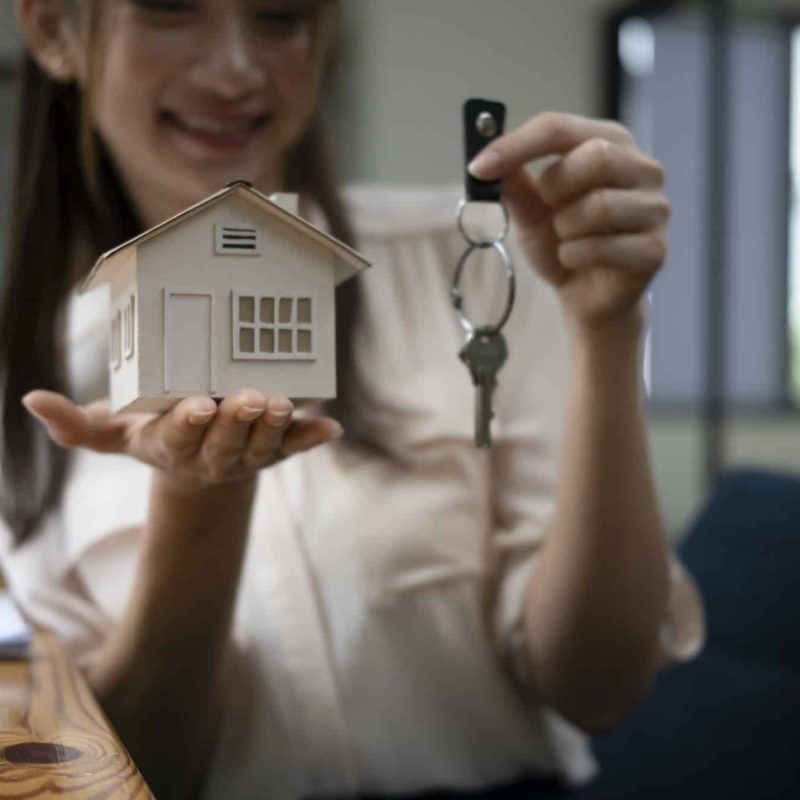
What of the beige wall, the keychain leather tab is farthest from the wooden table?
the beige wall

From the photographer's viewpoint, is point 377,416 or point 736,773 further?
point 736,773

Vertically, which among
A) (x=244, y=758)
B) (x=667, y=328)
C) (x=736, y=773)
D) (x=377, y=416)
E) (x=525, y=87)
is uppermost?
(x=525, y=87)

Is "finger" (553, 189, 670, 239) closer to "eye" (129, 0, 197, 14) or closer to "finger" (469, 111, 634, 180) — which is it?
"finger" (469, 111, 634, 180)

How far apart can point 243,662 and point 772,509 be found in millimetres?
641

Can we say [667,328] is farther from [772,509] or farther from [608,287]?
[608,287]

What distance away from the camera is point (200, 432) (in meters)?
0.39

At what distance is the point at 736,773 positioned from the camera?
1031mm

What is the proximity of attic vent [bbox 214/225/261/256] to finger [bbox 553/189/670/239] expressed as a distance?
20cm

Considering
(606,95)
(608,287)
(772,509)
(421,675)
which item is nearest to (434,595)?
(421,675)

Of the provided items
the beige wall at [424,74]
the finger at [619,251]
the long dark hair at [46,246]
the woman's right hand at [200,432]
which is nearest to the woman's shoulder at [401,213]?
the long dark hair at [46,246]

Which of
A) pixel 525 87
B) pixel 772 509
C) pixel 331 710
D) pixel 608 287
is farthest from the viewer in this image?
pixel 525 87

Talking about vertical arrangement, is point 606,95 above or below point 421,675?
above

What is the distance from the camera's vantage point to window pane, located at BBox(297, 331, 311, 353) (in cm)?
43

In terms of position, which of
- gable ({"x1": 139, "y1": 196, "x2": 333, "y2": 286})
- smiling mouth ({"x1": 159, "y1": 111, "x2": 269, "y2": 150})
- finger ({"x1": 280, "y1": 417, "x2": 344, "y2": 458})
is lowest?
finger ({"x1": 280, "y1": 417, "x2": 344, "y2": 458})
